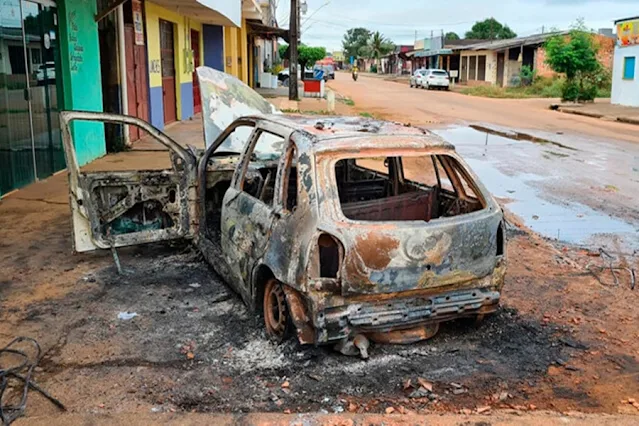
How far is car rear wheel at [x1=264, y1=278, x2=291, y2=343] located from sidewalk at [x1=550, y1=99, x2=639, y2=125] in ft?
71.6

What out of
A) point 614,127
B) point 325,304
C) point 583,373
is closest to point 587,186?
point 583,373

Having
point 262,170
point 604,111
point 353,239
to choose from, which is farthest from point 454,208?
point 604,111

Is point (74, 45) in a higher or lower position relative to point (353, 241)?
higher

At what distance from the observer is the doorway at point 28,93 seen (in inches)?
368

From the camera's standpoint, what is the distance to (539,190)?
37.1ft

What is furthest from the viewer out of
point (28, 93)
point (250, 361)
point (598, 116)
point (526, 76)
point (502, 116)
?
point (526, 76)

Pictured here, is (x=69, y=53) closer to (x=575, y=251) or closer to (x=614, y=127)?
(x=575, y=251)

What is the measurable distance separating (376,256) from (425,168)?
9140 millimetres

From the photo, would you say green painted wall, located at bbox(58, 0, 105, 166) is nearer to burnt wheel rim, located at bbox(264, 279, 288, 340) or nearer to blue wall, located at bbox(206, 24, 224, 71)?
burnt wheel rim, located at bbox(264, 279, 288, 340)

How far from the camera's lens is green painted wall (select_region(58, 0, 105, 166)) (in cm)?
1123

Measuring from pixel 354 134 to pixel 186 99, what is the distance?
58.2 ft

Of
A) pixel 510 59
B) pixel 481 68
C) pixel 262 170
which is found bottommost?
pixel 262 170

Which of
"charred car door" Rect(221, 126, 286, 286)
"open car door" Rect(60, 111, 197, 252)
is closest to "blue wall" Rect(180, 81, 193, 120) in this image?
"open car door" Rect(60, 111, 197, 252)

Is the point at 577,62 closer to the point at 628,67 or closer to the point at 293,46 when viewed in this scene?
the point at 628,67
